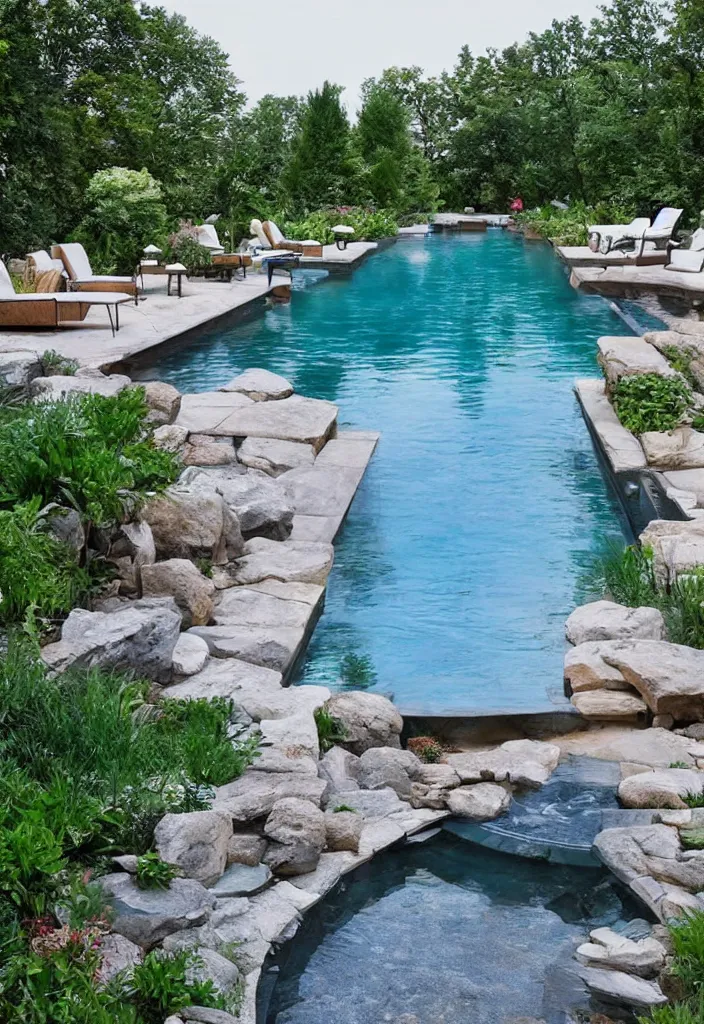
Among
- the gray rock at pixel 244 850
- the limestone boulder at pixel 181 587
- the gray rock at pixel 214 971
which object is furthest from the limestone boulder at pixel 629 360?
the gray rock at pixel 214 971

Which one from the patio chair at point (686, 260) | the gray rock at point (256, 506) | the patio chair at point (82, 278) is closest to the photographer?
the gray rock at point (256, 506)

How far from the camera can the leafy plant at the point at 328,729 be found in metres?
5.02

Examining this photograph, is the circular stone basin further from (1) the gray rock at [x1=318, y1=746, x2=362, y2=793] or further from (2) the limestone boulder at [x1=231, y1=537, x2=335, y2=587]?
(2) the limestone boulder at [x1=231, y1=537, x2=335, y2=587]

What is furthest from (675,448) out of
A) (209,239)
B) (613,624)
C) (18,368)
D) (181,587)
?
(209,239)

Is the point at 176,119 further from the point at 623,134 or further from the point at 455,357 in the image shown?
the point at 455,357

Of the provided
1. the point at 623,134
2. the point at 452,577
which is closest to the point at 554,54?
the point at 623,134

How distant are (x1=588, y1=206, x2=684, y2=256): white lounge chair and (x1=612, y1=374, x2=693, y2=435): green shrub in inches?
454

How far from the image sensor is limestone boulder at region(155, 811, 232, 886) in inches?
142

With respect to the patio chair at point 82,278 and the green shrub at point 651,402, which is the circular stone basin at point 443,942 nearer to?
the green shrub at point 651,402

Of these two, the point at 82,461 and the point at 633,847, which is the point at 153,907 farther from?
the point at 82,461

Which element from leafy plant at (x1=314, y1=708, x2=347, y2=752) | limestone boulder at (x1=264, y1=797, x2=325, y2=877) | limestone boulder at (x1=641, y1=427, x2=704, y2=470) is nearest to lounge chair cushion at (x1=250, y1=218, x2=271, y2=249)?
limestone boulder at (x1=641, y1=427, x2=704, y2=470)

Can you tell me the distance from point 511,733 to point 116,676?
1.78 meters

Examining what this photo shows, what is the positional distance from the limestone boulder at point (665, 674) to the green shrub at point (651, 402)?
4.09m

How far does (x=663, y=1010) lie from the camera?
3.15 m
